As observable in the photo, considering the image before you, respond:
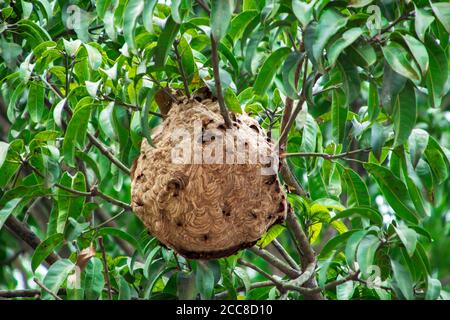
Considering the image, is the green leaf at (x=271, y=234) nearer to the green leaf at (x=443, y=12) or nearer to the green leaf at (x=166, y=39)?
the green leaf at (x=166, y=39)

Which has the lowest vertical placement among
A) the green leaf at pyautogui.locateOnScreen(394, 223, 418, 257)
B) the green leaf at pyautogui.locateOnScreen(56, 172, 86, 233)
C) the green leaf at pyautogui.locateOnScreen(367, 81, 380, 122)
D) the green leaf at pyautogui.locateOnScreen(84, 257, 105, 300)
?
the green leaf at pyautogui.locateOnScreen(84, 257, 105, 300)

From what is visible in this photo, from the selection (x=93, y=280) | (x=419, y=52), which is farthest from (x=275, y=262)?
(x=419, y=52)

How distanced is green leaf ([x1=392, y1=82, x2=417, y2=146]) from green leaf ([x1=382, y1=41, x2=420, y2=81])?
0.08m

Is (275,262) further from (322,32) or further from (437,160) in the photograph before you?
(322,32)

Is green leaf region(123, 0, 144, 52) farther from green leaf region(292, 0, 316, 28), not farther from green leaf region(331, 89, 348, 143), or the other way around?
green leaf region(331, 89, 348, 143)

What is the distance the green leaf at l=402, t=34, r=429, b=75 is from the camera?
6.69ft

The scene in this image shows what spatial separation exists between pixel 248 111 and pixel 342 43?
79cm

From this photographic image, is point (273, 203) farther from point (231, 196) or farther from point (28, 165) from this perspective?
point (28, 165)

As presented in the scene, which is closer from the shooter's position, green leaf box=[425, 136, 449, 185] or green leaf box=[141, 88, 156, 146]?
green leaf box=[141, 88, 156, 146]

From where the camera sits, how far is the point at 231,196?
7.90 feet

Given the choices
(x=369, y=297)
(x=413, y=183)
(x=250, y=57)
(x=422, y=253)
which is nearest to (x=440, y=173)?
(x=413, y=183)

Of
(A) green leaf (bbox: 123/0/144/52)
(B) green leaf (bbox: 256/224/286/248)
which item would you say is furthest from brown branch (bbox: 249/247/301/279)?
(A) green leaf (bbox: 123/0/144/52)

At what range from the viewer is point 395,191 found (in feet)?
8.64
